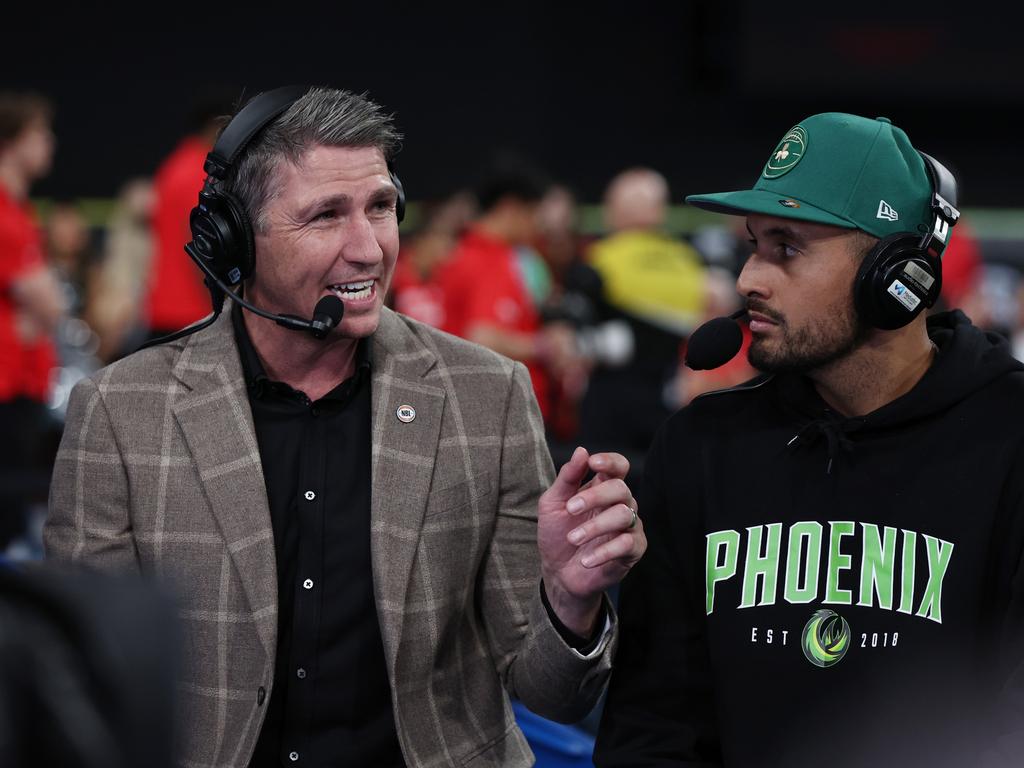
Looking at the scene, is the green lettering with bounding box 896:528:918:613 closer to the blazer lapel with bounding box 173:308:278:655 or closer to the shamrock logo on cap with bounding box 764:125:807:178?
the shamrock logo on cap with bounding box 764:125:807:178

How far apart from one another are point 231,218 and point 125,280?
6138 millimetres

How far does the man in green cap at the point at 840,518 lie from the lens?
1.69 metres

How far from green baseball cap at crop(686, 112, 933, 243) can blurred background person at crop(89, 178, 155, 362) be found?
5.85 metres

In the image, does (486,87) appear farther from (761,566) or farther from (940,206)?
(761,566)

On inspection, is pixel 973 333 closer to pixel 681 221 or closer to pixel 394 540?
pixel 394 540

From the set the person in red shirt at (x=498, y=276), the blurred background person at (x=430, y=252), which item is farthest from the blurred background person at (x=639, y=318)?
the blurred background person at (x=430, y=252)

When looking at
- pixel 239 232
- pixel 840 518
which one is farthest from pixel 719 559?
pixel 239 232

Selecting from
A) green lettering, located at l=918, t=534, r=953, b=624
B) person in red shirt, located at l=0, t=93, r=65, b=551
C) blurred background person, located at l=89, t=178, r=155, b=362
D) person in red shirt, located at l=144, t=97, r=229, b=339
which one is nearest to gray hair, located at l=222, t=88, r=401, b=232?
green lettering, located at l=918, t=534, r=953, b=624

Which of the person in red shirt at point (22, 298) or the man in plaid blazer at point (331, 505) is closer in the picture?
Result: the man in plaid blazer at point (331, 505)

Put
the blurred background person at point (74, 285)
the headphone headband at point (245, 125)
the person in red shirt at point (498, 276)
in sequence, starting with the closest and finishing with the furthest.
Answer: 1. the headphone headband at point (245, 125)
2. the person in red shirt at point (498, 276)
3. the blurred background person at point (74, 285)

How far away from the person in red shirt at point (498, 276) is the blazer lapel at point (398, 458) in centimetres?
314

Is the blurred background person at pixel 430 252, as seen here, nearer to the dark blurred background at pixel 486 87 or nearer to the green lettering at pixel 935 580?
the dark blurred background at pixel 486 87

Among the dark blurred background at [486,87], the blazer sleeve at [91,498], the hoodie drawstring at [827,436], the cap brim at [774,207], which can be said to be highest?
the dark blurred background at [486,87]

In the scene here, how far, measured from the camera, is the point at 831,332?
5.82 feet
